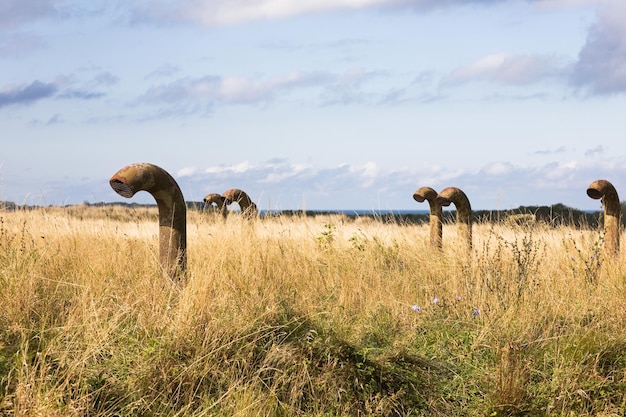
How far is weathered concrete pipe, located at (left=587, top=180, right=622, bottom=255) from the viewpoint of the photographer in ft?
26.1

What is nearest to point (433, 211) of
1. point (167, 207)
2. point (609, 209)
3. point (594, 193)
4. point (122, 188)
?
point (594, 193)

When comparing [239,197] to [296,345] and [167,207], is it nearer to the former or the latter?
[167,207]

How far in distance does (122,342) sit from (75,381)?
43cm

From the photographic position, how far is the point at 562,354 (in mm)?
4609

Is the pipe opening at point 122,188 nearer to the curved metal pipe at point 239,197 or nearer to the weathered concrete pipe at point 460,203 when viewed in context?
the curved metal pipe at point 239,197

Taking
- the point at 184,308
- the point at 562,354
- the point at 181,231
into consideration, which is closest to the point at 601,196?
the point at 562,354

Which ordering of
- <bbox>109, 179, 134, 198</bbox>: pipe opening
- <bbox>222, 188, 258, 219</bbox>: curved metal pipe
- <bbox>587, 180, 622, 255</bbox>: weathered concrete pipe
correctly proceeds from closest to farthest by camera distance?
<bbox>109, 179, 134, 198</bbox>: pipe opening
<bbox>587, 180, 622, 255</bbox>: weathered concrete pipe
<bbox>222, 188, 258, 219</bbox>: curved metal pipe

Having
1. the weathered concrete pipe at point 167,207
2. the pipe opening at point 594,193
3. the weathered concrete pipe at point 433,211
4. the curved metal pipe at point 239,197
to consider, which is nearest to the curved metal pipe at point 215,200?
the curved metal pipe at point 239,197

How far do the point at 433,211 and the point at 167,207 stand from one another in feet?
13.4

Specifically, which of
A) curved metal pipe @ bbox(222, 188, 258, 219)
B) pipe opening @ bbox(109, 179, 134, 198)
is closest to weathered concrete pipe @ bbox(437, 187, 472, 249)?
curved metal pipe @ bbox(222, 188, 258, 219)

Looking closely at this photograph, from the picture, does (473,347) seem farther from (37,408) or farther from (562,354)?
(37,408)

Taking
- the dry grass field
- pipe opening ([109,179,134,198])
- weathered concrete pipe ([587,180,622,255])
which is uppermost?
pipe opening ([109,179,134,198])

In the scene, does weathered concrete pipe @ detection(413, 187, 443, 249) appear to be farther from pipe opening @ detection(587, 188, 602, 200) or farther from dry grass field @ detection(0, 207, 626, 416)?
dry grass field @ detection(0, 207, 626, 416)

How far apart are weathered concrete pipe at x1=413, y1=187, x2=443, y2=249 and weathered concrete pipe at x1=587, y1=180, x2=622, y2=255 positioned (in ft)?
5.88
